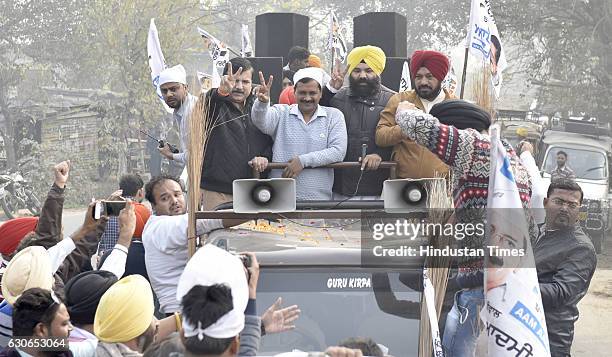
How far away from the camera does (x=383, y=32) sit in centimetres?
1159

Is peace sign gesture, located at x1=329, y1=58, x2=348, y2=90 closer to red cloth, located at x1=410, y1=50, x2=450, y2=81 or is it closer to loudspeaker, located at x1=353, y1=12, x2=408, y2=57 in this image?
red cloth, located at x1=410, y1=50, x2=450, y2=81

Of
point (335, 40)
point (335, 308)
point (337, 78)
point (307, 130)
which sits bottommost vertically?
point (335, 308)

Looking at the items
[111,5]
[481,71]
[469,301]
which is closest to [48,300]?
[469,301]

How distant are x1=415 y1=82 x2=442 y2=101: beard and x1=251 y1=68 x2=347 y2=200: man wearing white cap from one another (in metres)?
0.53

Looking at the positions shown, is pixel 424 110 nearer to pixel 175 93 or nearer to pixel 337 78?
pixel 337 78

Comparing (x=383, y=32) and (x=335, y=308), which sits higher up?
(x=383, y=32)

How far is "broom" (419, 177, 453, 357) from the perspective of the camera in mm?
5219

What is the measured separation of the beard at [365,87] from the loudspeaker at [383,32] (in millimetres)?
4561

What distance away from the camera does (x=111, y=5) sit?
28641 millimetres

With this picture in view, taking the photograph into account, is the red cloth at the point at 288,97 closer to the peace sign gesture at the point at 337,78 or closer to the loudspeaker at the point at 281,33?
the peace sign gesture at the point at 337,78

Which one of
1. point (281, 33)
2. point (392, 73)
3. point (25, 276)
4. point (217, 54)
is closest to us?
point (25, 276)

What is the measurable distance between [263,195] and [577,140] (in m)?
15.1

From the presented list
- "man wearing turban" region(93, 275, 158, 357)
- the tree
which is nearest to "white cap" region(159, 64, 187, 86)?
"man wearing turban" region(93, 275, 158, 357)

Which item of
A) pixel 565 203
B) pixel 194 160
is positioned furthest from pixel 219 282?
pixel 565 203
